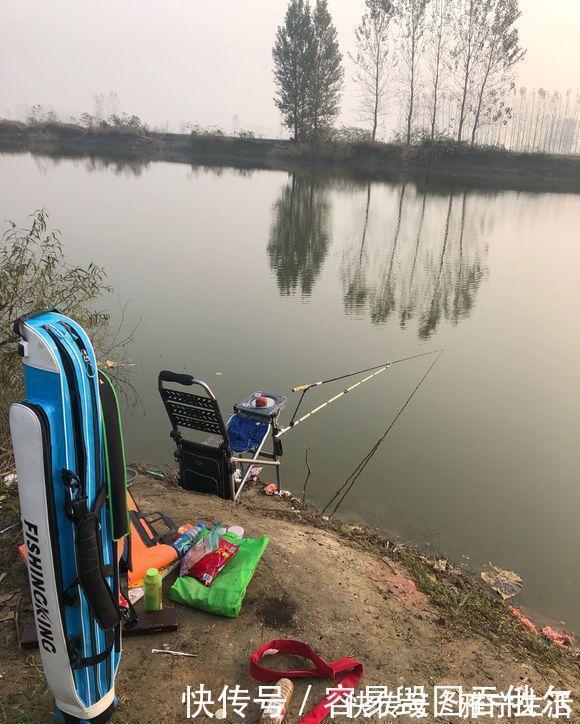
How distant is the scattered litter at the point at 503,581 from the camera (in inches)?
142

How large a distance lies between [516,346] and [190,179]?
881 inches

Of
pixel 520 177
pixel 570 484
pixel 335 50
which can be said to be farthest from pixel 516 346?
pixel 335 50

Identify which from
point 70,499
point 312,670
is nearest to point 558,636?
point 312,670

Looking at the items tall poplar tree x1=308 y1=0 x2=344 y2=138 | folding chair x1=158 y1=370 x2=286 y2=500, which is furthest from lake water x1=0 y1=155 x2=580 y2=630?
tall poplar tree x1=308 y1=0 x2=344 y2=138

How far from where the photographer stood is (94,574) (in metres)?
1.67

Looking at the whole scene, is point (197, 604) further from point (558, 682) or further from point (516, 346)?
point (516, 346)

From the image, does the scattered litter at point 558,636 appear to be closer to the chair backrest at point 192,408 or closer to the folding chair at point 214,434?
the folding chair at point 214,434

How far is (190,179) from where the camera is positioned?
26828 mm

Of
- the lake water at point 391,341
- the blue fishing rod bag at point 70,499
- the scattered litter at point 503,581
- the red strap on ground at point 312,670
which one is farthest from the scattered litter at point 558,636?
the blue fishing rod bag at point 70,499

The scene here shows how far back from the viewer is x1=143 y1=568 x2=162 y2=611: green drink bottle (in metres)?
2.45

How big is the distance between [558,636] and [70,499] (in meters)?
3.05

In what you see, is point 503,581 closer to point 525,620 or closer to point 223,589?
point 525,620

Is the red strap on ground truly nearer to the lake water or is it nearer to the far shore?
the lake water

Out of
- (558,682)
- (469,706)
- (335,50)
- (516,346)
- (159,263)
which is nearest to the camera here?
(469,706)
